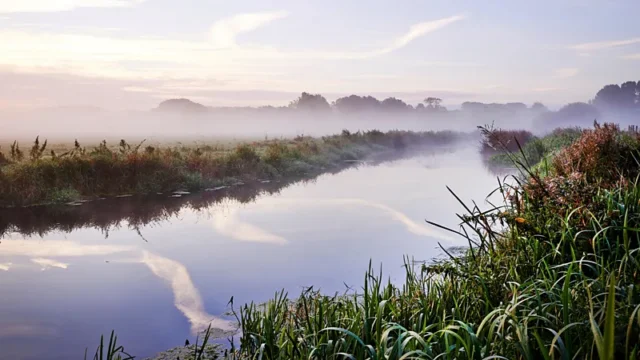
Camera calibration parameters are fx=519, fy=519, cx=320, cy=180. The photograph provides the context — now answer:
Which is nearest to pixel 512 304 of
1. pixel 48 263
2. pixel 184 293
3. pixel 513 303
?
pixel 513 303

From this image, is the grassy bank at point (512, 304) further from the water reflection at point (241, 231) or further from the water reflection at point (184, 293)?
the water reflection at point (241, 231)

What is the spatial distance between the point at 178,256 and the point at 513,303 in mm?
6803

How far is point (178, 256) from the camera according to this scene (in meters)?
8.85

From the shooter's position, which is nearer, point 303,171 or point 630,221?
point 630,221

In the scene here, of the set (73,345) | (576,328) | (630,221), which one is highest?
(630,221)

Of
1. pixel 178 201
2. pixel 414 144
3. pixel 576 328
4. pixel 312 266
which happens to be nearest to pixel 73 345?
pixel 312 266

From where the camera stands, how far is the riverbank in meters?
2.98

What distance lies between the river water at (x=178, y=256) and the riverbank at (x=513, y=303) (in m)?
0.92

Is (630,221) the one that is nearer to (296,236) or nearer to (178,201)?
(296,236)

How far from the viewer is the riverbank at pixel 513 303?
298 centimetres

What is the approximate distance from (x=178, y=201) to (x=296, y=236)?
214 inches

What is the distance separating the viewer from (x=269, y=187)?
1773cm

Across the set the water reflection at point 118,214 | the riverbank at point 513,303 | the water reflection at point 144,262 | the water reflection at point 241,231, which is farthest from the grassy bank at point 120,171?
the riverbank at point 513,303

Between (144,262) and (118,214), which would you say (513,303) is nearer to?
(144,262)
